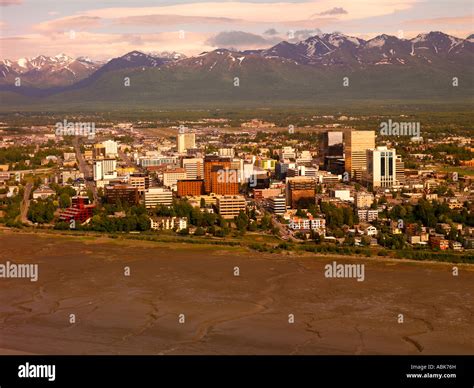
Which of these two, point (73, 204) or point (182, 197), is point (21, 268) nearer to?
point (73, 204)

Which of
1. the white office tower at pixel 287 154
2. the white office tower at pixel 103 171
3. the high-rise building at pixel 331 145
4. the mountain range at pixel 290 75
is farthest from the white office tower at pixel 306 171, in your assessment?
the mountain range at pixel 290 75

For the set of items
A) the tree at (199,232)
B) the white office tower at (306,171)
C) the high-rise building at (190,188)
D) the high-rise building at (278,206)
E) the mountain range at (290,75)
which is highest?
the mountain range at (290,75)

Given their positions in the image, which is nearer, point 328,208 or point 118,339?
point 118,339

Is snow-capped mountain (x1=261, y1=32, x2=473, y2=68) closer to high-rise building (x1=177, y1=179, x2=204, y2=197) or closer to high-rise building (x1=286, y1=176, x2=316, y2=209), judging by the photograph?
high-rise building (x1=177, y1=179, x2=204, y2=197)

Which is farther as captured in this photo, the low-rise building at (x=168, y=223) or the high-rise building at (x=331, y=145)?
the high-rise building at (x=331, y=145)

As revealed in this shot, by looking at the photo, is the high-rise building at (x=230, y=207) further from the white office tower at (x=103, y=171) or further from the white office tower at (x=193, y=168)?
the white office tower at (x=103, y=171)

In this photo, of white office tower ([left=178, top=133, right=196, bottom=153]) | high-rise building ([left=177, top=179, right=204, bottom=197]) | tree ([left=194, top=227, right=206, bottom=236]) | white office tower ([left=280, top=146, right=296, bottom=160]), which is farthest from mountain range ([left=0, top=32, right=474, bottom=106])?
tree ([left=194, top=227, right=206, bottom=236])

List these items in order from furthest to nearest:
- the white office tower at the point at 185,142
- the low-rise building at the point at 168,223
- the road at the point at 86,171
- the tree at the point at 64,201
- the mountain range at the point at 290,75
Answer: the mountain range at the point at 290,75 → the white office tower at the point at 185,142 → the road at the point at 86,171 → the tree at the point at 64,201 → the low-rise building at the point at 168,223

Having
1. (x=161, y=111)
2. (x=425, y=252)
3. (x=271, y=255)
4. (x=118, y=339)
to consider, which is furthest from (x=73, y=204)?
(x=161, y=111)
